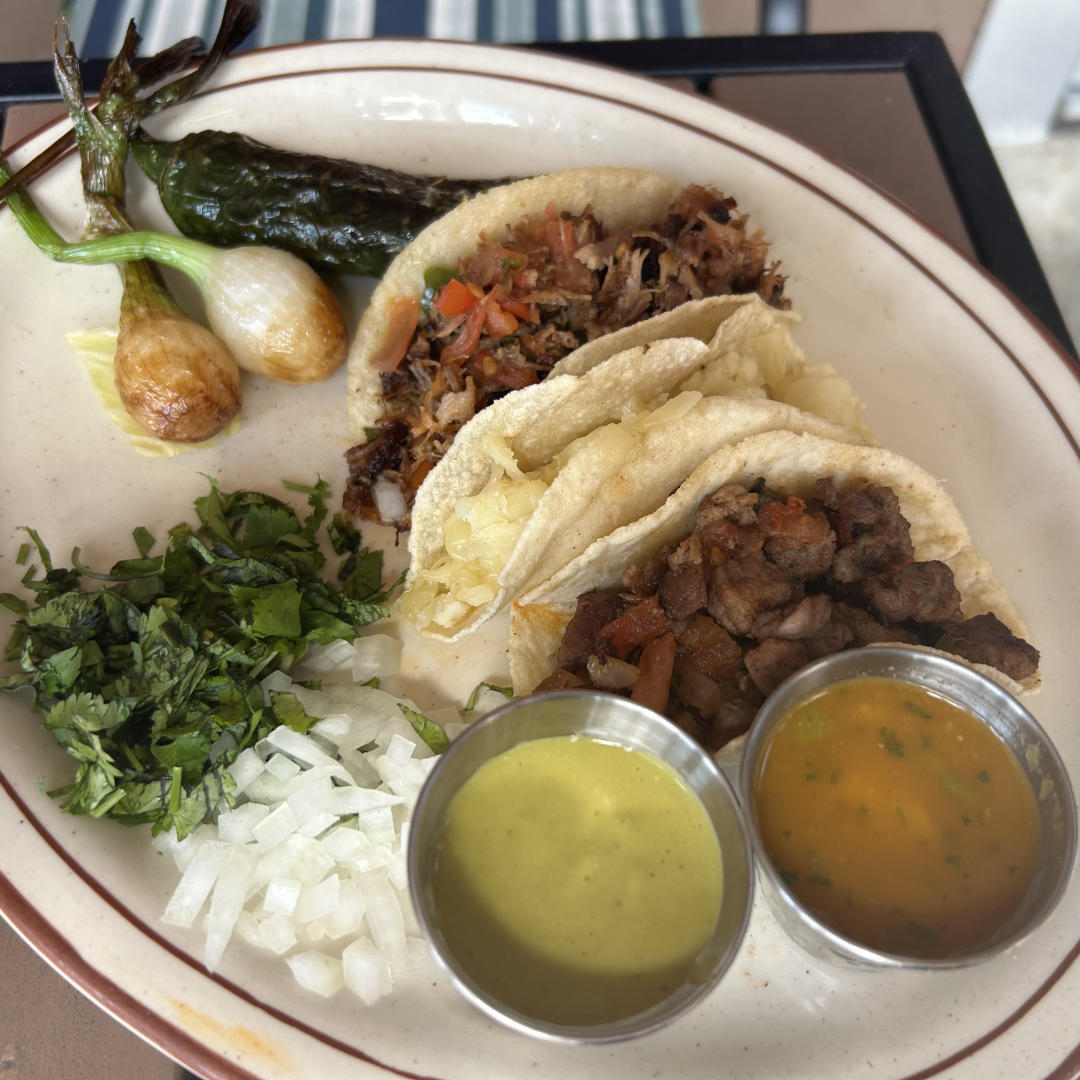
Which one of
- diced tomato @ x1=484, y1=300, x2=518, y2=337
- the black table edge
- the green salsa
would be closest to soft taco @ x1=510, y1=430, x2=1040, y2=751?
the green salsa

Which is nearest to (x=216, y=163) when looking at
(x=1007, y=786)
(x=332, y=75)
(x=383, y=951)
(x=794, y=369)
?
(x=332, y=75)

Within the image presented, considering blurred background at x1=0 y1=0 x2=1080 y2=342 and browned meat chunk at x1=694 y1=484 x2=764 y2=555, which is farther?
blurred background at x1=0 y1=0 x2=1080 y2=342

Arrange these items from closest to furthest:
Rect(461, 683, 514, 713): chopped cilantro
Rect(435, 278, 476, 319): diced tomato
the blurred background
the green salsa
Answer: the green salsa
Rect(461, 683, 514, 713): chopped cilantro
Rect(435, 278, 476, 319): diced tomato
the blurred background

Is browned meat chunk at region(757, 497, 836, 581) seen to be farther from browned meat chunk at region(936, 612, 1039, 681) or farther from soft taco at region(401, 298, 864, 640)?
browned meat chunk at region(936, 612, 1039, 681)

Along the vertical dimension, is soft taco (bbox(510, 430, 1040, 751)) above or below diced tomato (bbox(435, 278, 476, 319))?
below

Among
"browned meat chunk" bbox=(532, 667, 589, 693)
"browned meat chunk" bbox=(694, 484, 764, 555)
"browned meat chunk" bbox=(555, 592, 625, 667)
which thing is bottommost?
"browned meat chunk" bbox=(532, 667, 589, 693)

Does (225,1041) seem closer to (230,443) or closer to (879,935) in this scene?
(879,935)
